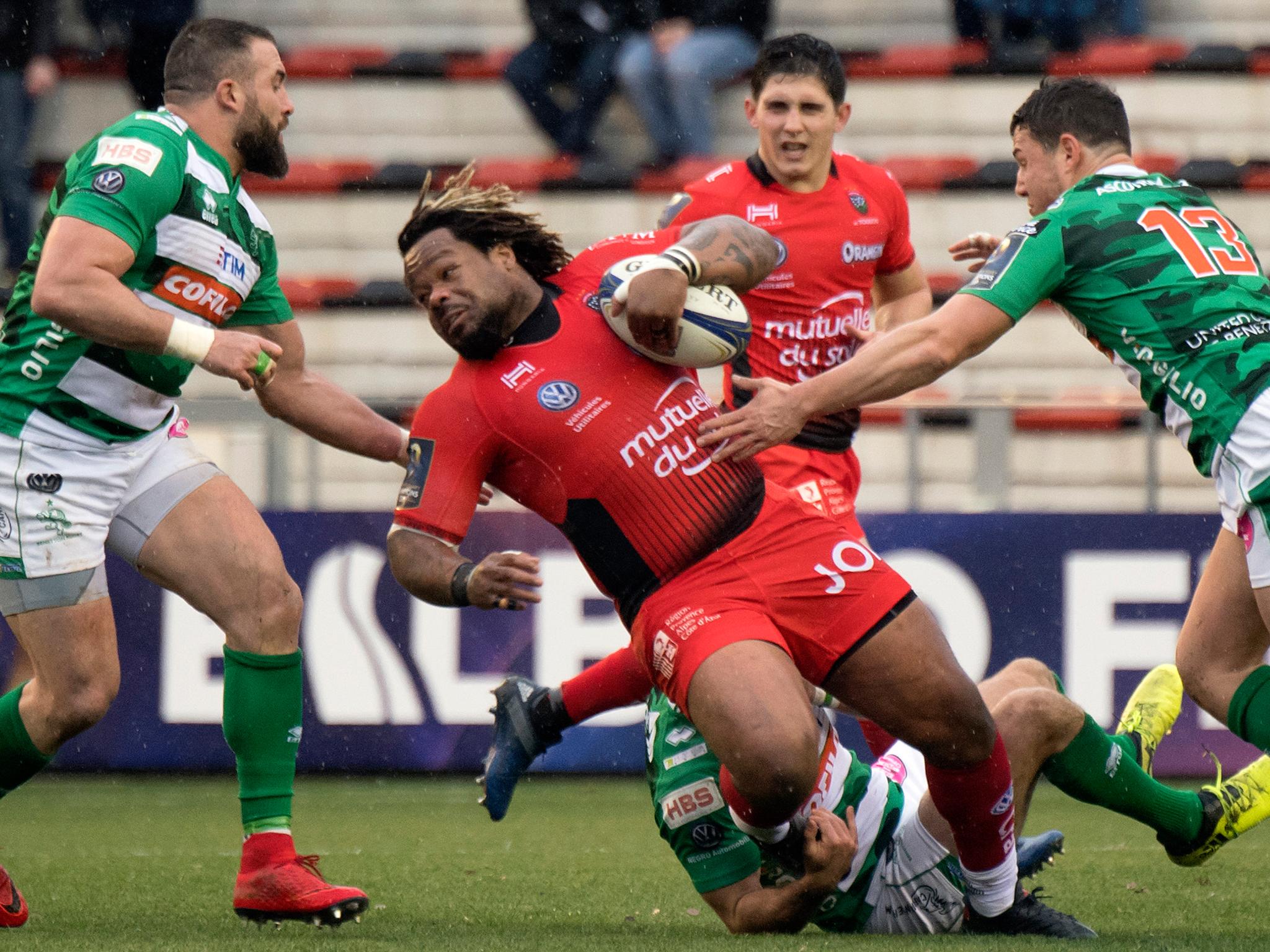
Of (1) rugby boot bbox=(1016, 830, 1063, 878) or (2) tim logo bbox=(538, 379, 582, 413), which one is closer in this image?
(2) tim logo bbox=(538, 379, 582, 413)

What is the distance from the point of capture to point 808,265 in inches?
243

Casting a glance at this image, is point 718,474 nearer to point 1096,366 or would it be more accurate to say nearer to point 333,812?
point 333,812

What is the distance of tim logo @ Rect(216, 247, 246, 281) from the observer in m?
4.88

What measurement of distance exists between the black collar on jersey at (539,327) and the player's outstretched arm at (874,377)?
506 mm

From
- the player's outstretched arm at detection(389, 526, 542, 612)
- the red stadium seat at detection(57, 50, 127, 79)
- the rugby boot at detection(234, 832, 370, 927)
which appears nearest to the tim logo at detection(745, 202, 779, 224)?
→ the player's outstretched arm at detection(389, 526, 542, 612)

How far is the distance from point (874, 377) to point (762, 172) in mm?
2084

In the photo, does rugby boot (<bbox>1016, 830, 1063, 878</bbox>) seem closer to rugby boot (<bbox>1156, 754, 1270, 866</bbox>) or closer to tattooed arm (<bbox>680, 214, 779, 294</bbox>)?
rugby boot (<bbox>1156, 754, 1270, 866</bbox>)

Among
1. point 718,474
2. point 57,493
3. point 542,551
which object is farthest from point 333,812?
point 718,474

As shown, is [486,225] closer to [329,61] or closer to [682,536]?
[682,536]

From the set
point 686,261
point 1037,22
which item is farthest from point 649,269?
point 1037,22

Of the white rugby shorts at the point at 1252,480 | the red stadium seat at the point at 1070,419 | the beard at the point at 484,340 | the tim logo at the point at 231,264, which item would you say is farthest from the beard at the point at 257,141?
the red stadium seat at the point at 1070,419

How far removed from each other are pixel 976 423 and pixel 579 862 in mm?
2981

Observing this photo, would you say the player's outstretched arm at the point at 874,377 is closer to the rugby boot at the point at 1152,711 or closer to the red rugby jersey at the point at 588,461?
the red rugby jersey at the point at 588,461

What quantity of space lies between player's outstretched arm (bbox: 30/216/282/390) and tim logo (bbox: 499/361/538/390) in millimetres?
630
